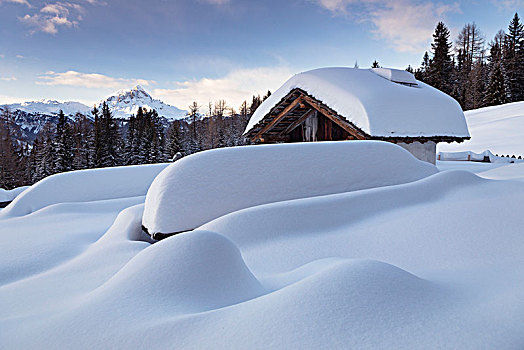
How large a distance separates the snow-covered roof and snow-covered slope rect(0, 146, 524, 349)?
4.14 meters

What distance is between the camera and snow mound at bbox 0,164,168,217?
6729mm

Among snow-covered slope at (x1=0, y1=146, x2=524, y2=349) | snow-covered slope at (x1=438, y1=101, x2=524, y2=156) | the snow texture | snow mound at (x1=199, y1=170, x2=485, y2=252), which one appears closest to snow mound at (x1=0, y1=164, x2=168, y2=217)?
snow-covered slope at (x1=0, y1=146, x2=524, y2=349)

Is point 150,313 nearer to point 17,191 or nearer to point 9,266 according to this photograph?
point 9,266

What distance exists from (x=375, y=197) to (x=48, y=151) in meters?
36.8

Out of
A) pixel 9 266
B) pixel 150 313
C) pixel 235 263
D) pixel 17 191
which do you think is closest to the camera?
pixel 150 313

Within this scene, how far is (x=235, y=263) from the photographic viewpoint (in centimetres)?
178

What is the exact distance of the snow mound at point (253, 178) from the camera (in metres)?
3.56

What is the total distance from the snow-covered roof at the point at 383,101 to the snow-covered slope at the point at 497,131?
46.4 ft

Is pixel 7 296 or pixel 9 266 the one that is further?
pixel 9 266

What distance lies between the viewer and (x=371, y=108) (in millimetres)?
7340

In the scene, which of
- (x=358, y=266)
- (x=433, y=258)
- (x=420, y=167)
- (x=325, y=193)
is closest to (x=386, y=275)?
(x=358, y=266)

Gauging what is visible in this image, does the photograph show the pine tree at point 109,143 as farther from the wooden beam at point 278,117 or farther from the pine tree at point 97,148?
the wooden beam at point 278,117

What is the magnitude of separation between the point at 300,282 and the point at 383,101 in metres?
7.22

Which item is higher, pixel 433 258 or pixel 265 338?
pixel 265 338
